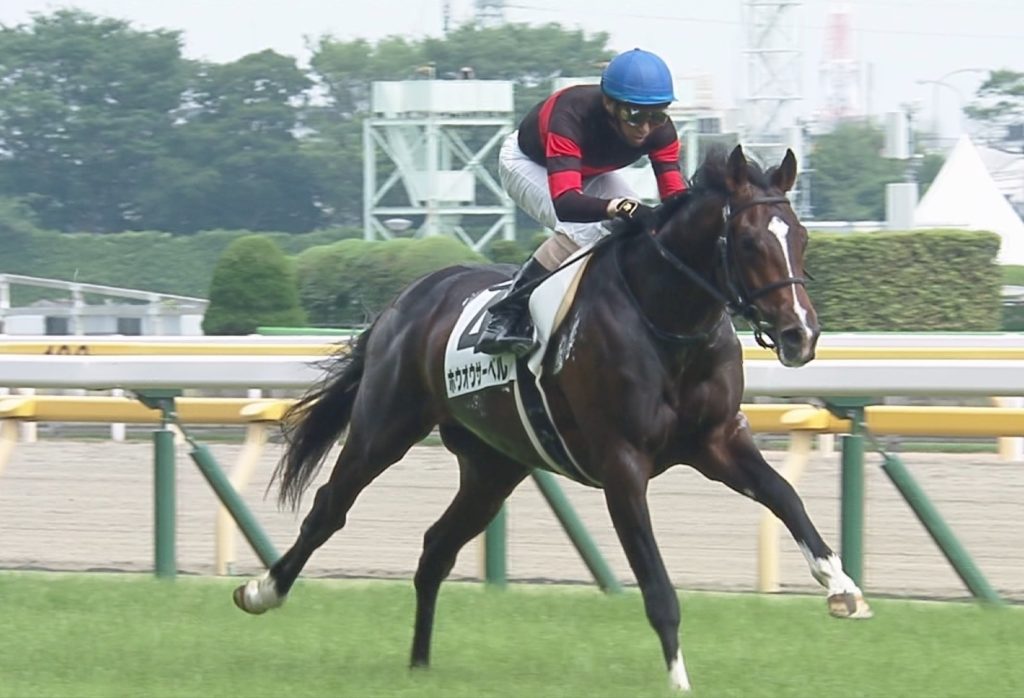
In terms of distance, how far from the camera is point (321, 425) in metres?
5.89

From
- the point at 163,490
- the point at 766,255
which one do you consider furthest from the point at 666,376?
the point at 163,490

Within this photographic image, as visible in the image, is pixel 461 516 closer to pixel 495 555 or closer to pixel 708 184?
pixel 495 555

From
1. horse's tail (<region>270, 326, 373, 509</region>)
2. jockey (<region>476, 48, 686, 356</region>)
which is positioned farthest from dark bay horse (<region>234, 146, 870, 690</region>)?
horse's tail (<region>270, 326, 373, 509</region>)

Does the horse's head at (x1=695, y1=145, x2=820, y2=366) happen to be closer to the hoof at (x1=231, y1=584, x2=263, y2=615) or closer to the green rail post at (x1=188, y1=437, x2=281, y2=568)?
the hoof at (x1=231, y1=584, x2=263, y2=615)

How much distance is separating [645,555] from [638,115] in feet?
3.73

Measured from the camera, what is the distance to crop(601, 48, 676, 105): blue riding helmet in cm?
476

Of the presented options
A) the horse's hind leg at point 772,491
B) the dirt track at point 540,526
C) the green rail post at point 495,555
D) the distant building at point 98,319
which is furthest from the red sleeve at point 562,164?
the distant building at point 98,319

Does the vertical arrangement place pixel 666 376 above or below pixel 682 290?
below

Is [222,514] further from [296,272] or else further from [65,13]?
Result: [65,13]

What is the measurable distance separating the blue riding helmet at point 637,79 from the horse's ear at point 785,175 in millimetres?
454

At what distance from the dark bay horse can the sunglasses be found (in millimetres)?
254

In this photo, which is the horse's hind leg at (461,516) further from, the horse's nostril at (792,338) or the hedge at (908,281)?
the hedge at (908,281)

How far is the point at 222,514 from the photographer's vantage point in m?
6.92

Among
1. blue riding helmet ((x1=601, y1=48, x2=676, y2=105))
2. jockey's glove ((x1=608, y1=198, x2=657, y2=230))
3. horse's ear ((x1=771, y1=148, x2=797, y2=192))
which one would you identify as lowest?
jockey's glove ((x1=608, y1=198, x2=657, y2=230))
